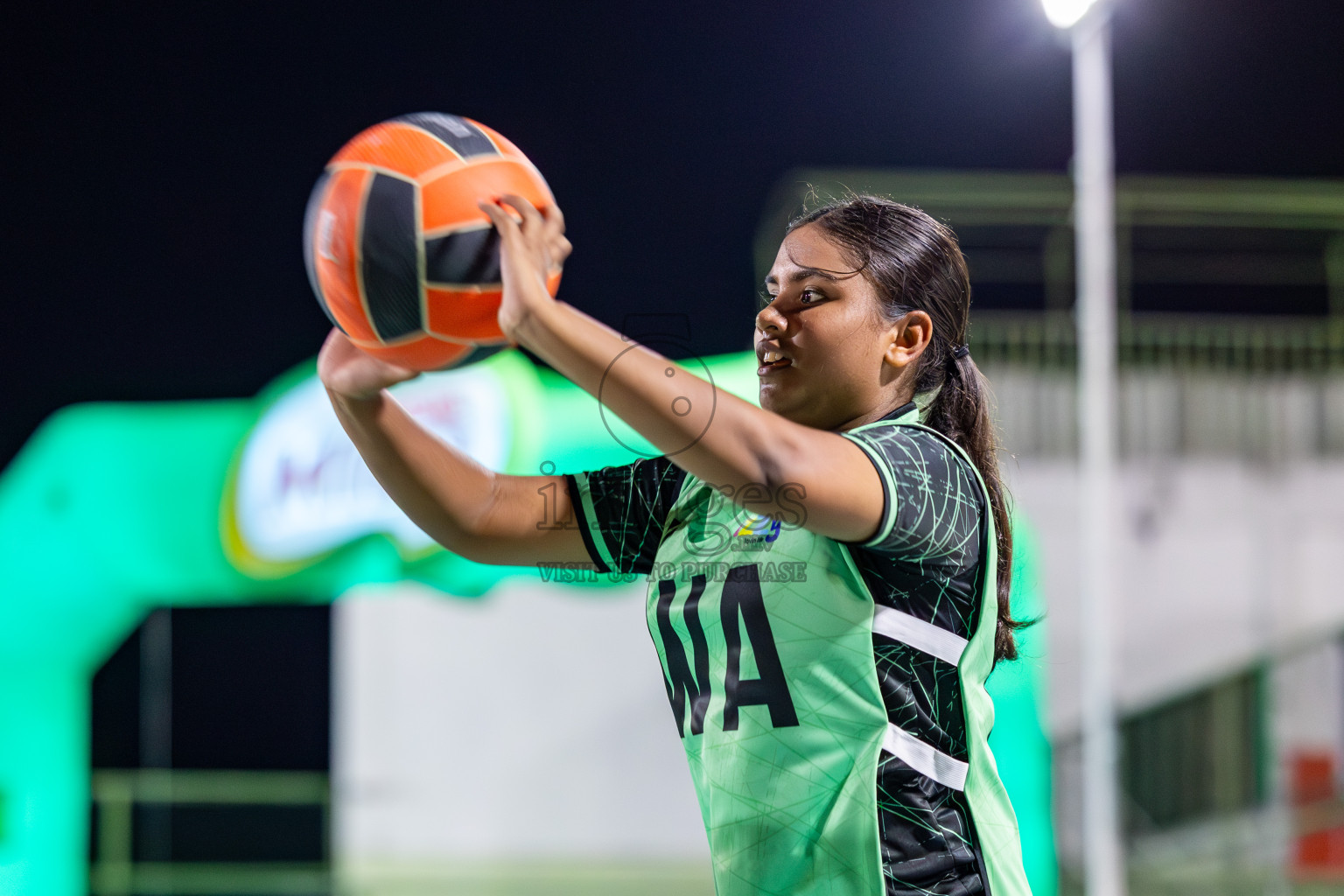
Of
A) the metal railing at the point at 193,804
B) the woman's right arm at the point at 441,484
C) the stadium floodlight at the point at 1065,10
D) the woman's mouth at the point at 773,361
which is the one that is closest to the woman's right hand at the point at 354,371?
the woman's right arm at the point at 441,484

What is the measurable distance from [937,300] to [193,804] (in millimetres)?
6948

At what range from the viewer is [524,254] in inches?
36.8

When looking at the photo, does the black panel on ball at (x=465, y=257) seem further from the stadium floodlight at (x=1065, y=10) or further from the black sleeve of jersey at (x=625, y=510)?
the stadium floodlight at (x=1065, y=10)

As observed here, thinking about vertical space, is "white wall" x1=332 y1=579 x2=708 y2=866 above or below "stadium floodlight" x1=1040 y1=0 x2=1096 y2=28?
below

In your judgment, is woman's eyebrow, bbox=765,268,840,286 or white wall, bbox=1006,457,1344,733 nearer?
woman's eyebrow, bbox=765,268,840,286

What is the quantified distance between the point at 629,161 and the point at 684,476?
533cm

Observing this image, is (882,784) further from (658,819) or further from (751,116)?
(751,116)

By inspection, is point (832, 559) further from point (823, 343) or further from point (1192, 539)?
point (1192, 539)

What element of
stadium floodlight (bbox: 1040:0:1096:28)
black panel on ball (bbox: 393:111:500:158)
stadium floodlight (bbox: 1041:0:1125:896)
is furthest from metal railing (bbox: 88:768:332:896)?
black panel on ball (bbox: 393:111:500:158)

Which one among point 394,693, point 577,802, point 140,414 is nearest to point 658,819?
point 577,802

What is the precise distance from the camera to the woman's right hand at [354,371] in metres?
1.17

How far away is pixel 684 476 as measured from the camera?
1.27 m

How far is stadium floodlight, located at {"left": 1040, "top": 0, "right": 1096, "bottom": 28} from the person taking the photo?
3842mm

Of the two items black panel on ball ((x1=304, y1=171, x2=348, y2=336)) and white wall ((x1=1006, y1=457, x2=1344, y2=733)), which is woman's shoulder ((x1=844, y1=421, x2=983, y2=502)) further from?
white wall ((x1=1006, y1=457, x2=1344, y2=733))
